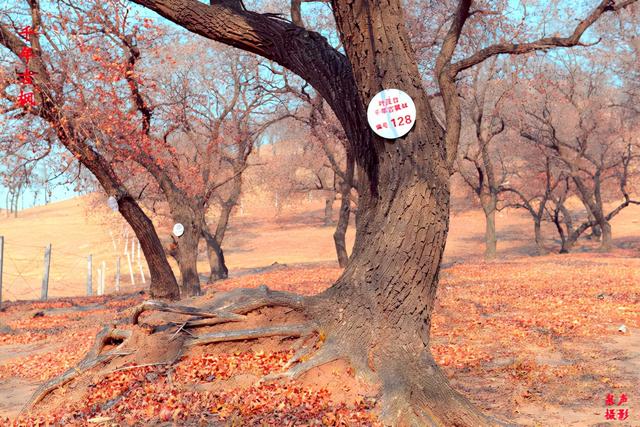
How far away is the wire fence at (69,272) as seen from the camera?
28812 millimetres

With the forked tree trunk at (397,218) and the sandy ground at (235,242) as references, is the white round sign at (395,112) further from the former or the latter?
the sandy ground at (235,242)

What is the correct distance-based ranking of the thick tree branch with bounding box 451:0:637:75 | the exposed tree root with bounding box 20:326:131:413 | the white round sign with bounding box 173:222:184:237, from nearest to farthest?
the exposed tree root with bounding box 20:326:131:413, the thick tree branch with bounding box 451:0:637:75, the white round sign with bounding box 173:222:184:237

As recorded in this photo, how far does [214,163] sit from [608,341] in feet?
55.7

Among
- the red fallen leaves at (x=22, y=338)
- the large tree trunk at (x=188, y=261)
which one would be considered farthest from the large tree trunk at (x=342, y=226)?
the red fallen leaves at (x=22, y=338)

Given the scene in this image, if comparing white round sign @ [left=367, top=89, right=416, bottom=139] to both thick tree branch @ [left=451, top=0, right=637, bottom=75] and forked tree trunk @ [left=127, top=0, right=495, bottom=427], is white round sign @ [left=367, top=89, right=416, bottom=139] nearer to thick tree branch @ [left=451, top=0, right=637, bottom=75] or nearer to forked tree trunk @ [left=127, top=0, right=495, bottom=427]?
forked tree trunk @ [left=127, top=0, right=495, bottom=427]

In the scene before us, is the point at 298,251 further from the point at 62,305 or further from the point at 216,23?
the point at 216,23

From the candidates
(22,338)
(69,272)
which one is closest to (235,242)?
(69,272)

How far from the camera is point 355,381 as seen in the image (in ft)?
15.3

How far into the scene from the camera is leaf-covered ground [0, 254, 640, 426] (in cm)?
452

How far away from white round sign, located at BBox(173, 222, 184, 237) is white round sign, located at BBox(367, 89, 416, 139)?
10.8m

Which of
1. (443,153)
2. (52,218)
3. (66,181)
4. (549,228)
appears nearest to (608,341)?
(443,153)

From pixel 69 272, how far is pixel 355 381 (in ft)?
118

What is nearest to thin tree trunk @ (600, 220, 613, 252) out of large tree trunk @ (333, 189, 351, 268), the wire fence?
large tree trunk @ (333, 189, 351, 268)

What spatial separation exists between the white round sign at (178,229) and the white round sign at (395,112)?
426 inches
